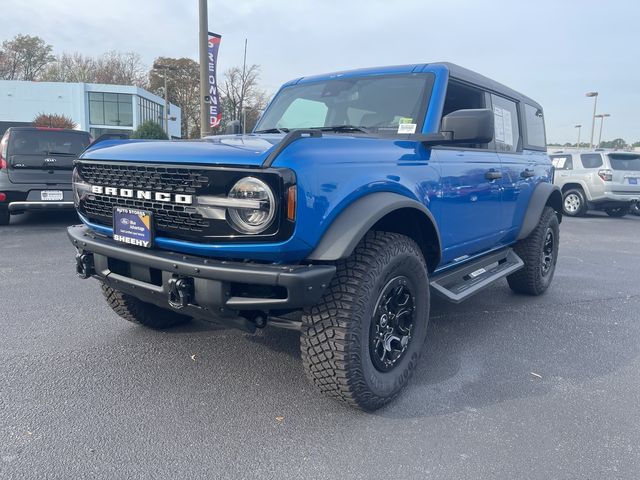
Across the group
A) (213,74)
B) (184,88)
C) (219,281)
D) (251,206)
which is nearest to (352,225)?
(251,206)

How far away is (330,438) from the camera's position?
8.09ft

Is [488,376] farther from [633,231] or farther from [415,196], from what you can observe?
[633,231]

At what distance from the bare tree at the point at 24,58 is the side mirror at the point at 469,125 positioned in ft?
222

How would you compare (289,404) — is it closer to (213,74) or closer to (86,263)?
(86,263)

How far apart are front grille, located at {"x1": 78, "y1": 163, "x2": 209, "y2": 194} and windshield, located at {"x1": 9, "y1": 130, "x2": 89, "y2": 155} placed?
596 cm

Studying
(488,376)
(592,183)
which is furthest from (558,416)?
(592,183)

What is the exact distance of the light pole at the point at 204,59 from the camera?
9078mm

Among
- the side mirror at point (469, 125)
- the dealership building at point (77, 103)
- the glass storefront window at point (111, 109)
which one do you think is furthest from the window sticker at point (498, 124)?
the glass storefront window at point (111, 109)

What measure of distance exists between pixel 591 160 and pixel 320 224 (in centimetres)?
1308

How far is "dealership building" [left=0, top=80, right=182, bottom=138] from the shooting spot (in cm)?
4206

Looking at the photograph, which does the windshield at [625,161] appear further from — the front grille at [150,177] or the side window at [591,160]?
the front grille at [150,177]

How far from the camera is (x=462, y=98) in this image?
3832 mm

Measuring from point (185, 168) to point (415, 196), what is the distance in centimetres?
130

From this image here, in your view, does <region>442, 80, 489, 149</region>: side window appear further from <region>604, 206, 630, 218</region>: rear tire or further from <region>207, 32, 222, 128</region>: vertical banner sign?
<region>604, 206, 630, 218</region>: rear tire
